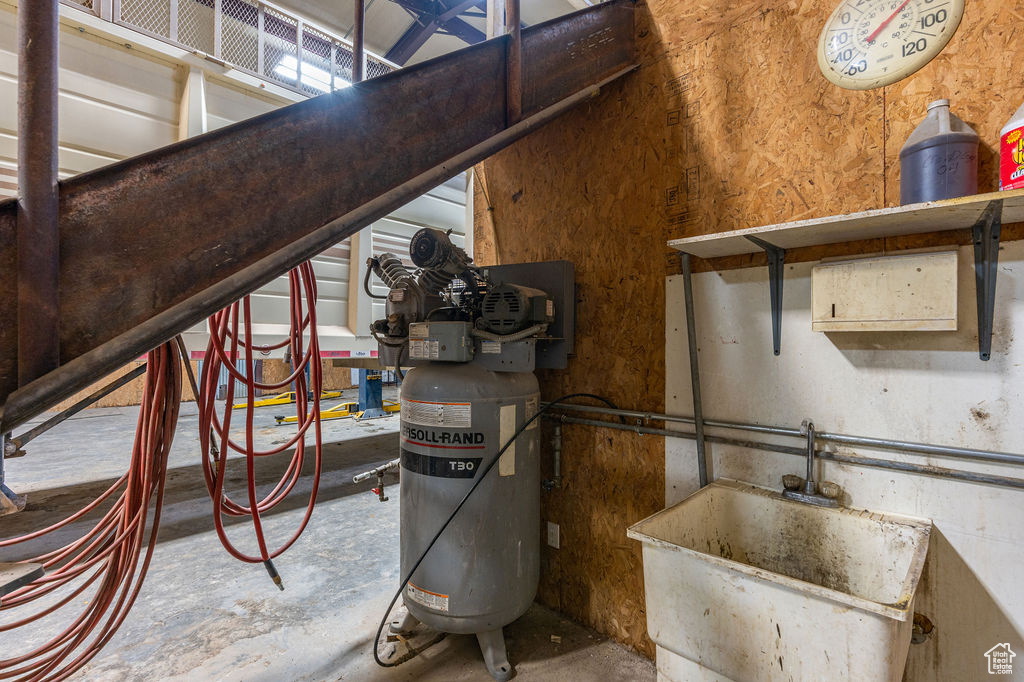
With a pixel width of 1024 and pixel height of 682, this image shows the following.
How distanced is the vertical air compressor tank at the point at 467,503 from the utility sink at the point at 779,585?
565mm

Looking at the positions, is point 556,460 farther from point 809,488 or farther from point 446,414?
point 809,488

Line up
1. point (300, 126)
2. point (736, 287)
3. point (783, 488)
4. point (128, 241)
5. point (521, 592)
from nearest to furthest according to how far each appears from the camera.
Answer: point (128, 241)
point (300, 126)
point (783, 488)
point (736, 287)
point (521, 592)

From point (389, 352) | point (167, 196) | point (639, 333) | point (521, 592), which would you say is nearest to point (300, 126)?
point (167, 196)

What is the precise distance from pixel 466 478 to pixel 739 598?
34.2 inches

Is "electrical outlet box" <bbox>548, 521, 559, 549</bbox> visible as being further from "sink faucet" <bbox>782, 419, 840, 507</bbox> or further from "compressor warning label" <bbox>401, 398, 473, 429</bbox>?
Result: "sink faucet" <bbox>782, 419, 840, 507</bbox>

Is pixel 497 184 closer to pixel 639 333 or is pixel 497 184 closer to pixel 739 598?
Answer: pixel 639 333

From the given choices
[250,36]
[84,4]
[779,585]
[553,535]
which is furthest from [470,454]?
[250,36]

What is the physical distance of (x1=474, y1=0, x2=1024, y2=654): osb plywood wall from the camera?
118cm

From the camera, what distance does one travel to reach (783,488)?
4.39 ft

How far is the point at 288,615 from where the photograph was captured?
1.87 metres

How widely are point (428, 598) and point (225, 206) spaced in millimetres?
1392

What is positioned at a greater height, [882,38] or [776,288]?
[882,38]

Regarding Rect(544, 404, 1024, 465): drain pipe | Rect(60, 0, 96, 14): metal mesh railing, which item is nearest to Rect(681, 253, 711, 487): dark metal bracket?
→ Rect(544, 404, 1024, 465): drain pipe
